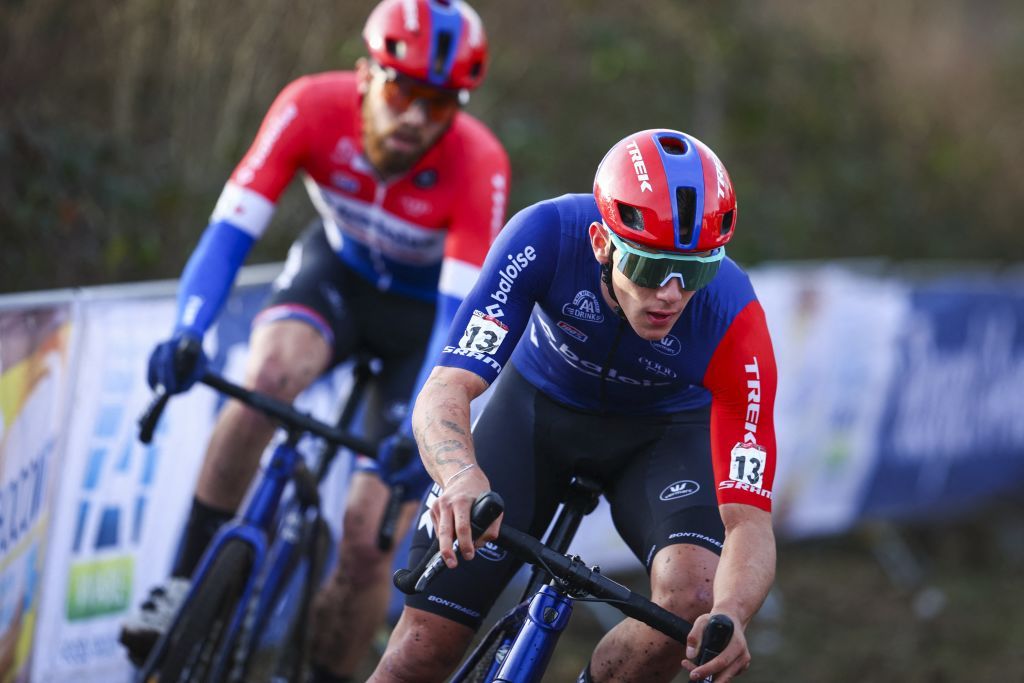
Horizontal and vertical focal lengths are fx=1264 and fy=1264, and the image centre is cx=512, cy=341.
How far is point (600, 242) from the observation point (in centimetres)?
353

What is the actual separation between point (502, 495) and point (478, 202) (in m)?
1.52

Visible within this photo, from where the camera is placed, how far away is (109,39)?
839 cm

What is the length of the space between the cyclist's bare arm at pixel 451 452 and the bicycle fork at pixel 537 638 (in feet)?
0.97

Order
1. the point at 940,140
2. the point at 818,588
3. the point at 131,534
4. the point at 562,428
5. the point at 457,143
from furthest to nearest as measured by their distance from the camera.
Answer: the point at 940,140
the point at 818,588
the point at 131,534
the point at 457,143
the point at 562,428

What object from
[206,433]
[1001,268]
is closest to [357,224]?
[206,433]

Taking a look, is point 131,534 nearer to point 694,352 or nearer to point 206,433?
point 206,433

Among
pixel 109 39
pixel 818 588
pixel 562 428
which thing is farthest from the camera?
pixel 818 588

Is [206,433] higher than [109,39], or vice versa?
[109,39]

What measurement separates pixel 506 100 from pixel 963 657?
255 inches

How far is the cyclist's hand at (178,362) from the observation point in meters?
4.37

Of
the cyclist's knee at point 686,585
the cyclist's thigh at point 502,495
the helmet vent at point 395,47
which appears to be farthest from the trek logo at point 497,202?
the cyclist's knee at point 686,585

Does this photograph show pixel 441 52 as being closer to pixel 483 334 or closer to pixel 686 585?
pixel 483 334

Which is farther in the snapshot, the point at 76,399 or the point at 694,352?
the point at 76,399

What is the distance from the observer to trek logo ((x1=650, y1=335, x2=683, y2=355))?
145 inches
